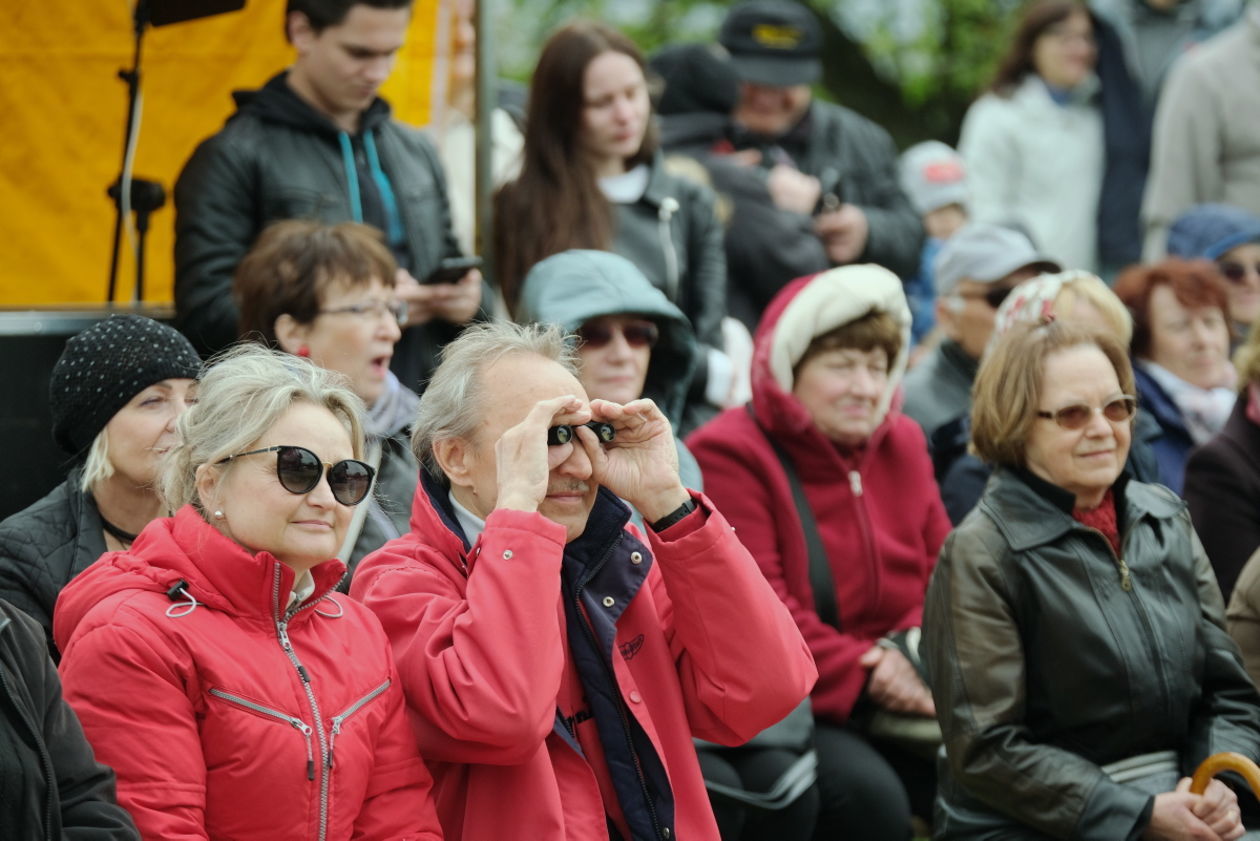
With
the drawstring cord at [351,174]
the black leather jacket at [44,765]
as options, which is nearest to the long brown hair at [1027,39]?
the drawstring cord at [351,174]

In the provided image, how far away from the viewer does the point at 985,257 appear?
632 cm

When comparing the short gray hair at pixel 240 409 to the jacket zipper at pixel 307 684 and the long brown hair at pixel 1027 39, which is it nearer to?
the jacket zipper at pixel 307 684

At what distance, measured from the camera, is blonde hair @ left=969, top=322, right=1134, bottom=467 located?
4.39 meters

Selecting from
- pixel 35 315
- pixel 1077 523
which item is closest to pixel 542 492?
pixel 1077 523

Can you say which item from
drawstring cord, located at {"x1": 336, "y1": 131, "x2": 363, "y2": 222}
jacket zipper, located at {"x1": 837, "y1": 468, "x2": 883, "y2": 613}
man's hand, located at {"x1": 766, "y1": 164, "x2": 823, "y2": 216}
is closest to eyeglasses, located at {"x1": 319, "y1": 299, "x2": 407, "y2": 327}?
drawstring cord, located at {"x1": 336, "y1": 131, "x2": 363, "y2": 222}

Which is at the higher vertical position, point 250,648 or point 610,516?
point 610,516

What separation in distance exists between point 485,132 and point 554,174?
34 cm

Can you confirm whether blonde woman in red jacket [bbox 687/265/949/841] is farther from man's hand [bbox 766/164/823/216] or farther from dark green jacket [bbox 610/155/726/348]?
man's hand [bbox 766/164/823/216]

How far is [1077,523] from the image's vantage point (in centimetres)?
425

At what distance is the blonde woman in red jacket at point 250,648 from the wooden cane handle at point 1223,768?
1.93 metres

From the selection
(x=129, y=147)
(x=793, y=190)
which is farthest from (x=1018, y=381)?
(x=793, y=190)

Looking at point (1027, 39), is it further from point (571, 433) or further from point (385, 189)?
point (571, 433)

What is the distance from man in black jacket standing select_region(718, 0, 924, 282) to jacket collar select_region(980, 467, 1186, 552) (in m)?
3.25

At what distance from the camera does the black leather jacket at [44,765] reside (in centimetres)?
277
